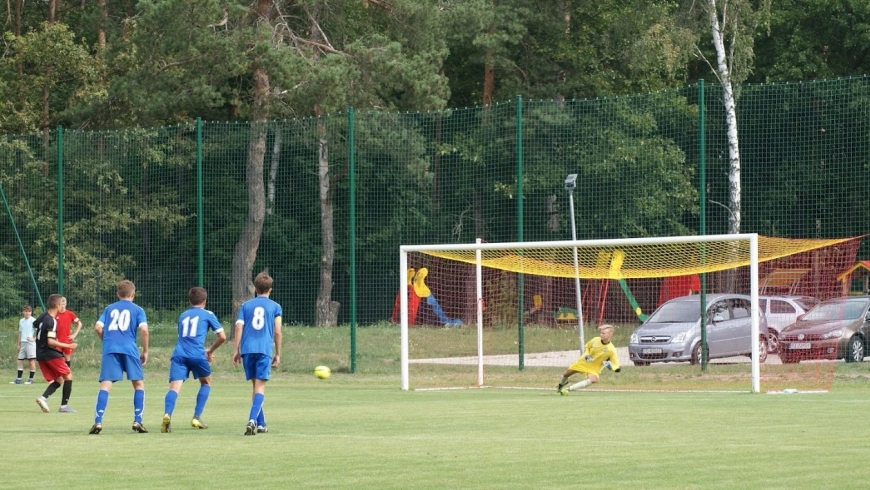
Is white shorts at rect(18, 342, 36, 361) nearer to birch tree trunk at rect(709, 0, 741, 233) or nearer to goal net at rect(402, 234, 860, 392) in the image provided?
goal net at rect(402, 234, 860, 392)

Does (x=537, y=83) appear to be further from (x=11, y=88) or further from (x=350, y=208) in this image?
(x=350, y=208)

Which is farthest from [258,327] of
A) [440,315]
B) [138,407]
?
[440,315]

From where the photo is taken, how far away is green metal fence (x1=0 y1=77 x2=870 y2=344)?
84.6 feet

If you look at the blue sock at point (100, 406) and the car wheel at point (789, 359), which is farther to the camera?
the car wheel at point (789, 359)

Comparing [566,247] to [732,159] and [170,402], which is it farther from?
[732,159]

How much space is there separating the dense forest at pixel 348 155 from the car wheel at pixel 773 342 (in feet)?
11.5

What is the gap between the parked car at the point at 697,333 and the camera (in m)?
22.5

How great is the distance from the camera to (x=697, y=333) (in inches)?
902

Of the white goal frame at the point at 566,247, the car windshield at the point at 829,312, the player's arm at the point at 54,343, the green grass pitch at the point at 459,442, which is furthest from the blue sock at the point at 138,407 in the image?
the car windshield at the point at 829,312

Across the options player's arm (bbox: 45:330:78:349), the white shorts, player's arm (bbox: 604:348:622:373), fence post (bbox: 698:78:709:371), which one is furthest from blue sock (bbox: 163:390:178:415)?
the white shorts

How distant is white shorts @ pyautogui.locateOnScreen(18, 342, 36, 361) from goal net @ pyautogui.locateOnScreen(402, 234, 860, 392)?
6827 millimetres

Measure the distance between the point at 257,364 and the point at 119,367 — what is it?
5.83 ft

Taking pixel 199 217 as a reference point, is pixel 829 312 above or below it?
below

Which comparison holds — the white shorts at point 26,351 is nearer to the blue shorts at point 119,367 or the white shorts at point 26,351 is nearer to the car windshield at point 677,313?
the blue shorts at point 119,367
